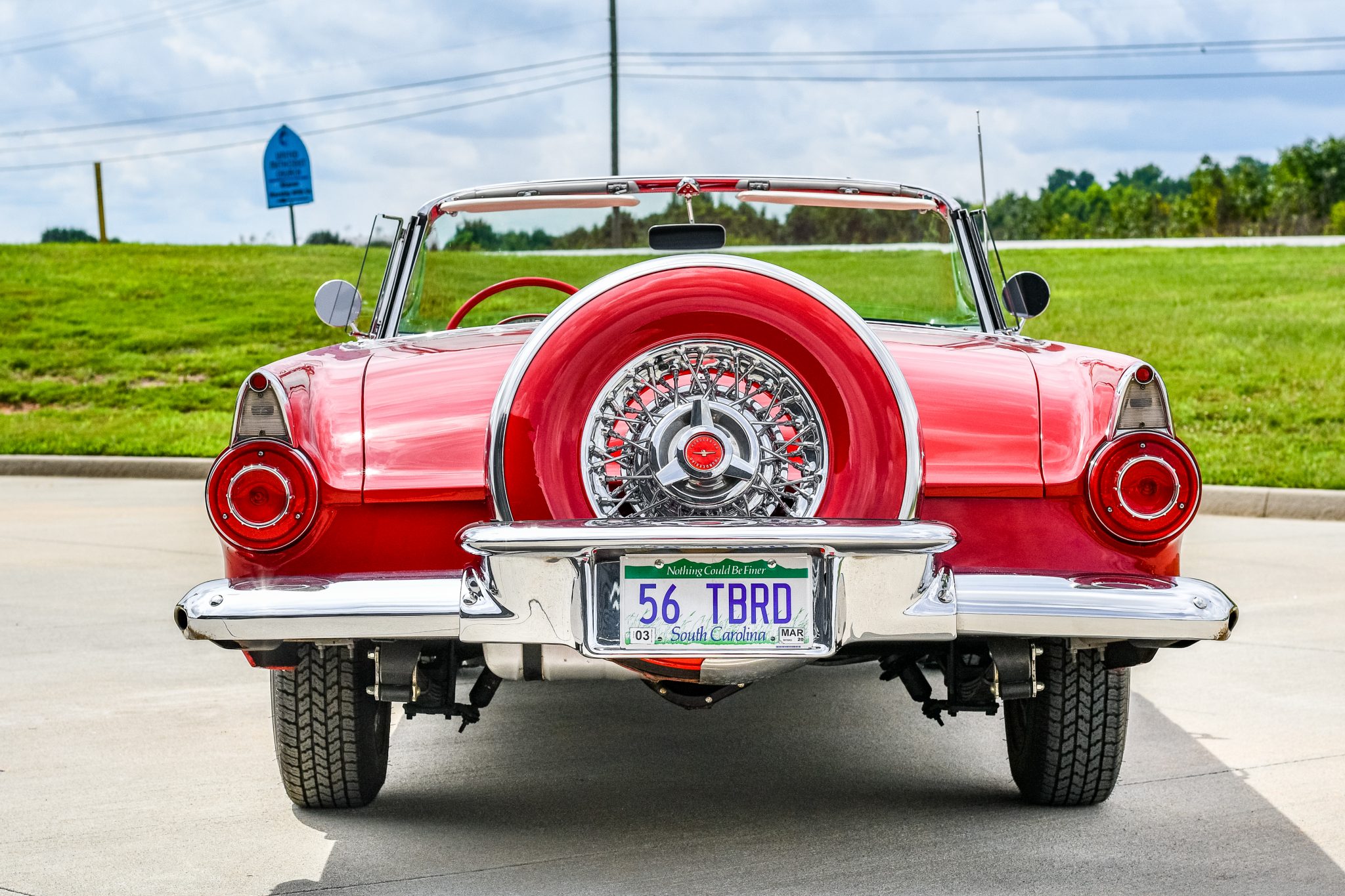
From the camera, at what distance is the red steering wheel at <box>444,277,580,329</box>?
4.91 meters

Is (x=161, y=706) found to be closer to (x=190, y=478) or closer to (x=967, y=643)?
(x=967, y=643)

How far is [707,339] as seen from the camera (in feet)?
10.3

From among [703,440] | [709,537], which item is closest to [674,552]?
[709,537]

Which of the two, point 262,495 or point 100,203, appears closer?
point 262,495

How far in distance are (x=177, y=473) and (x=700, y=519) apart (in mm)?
10460

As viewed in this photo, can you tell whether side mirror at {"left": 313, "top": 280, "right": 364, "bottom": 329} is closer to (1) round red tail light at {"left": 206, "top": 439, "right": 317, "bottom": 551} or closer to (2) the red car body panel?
(2) the red car body panel

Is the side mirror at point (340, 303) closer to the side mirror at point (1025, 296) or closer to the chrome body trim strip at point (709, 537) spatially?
the chrome body trim strip at point (709, 537)

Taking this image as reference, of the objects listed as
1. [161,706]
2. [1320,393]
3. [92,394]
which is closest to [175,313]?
[92,394]

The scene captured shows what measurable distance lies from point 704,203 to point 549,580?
2.05 m

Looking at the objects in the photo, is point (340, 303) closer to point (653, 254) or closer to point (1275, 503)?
point (653, 254)

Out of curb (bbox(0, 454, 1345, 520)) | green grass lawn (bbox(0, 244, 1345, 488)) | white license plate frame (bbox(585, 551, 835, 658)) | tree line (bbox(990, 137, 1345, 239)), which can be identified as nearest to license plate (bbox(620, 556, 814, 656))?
A: white license plate frame (bbox(585, 551, 835, 658))

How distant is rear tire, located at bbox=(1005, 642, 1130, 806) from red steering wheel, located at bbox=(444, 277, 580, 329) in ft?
6.97

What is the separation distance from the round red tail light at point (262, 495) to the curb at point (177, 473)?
793cm

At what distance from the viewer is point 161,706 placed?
16.0ft
